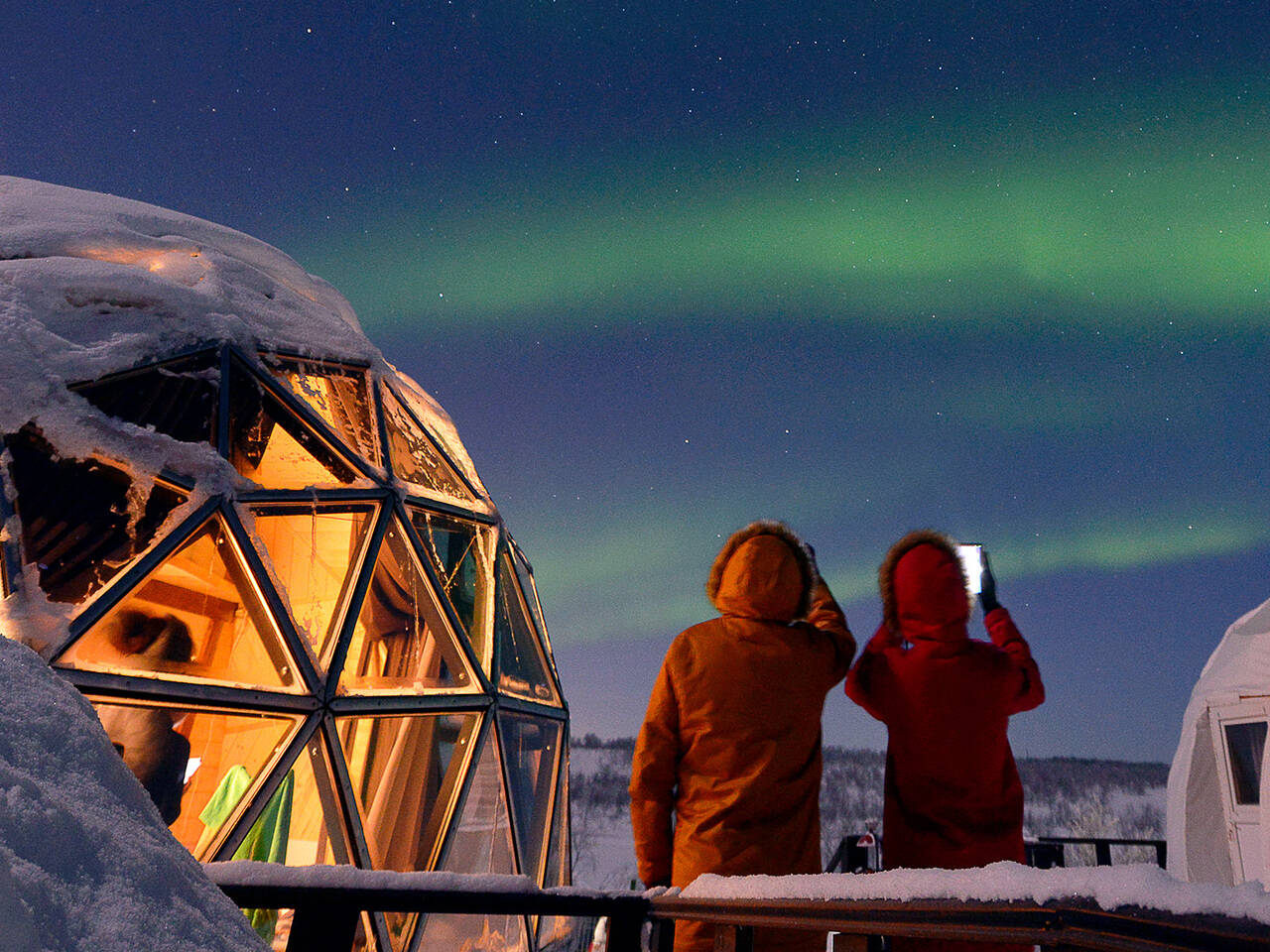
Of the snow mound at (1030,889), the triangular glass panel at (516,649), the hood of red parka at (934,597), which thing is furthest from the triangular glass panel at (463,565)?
the snow mound at (1030,889)

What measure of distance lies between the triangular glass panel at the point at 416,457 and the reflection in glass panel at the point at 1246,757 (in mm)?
8954

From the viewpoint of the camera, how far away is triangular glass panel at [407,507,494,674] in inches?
222

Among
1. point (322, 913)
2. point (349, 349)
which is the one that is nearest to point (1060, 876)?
point (322, 913)

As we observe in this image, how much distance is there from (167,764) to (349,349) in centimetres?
330

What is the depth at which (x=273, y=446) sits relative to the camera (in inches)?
209

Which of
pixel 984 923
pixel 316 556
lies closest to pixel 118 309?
pixel 316 556

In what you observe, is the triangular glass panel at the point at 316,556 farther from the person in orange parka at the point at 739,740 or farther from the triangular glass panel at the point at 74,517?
the person in orange parka at the point at 739,740

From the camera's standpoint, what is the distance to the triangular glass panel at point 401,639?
4883 millimetres

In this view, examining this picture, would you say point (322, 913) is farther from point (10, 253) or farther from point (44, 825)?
point (10, 253)

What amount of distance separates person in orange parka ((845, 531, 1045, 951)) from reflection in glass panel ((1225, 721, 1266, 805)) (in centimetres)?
843

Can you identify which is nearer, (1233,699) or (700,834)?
(700,834)

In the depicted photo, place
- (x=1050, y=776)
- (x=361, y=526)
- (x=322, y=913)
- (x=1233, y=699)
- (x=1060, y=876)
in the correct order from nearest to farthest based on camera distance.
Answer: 1. (x=1060, y=876)
2. (x=322, y=913)
3. (x=361, y=526)
4. (x=1233, y=699)
5. (x=1050, y=776)

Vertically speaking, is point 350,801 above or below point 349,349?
below

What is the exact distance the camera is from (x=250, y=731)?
4.29 metres
